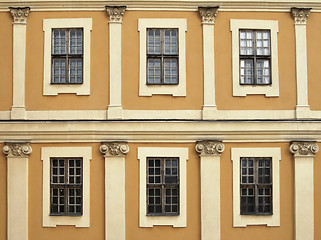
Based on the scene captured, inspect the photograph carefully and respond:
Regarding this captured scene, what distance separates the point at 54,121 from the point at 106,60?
256 cm

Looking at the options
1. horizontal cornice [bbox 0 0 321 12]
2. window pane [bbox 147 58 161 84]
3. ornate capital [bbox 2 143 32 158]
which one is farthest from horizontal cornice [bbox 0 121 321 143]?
horizontal cornice [bbox 0 0 321 12]

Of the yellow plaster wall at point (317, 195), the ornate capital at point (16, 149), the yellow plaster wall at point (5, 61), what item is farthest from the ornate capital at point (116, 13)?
the yellow plaster wall at point (317, 195)

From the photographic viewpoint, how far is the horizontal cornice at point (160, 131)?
46.4 ft

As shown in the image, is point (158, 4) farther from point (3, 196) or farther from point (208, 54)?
point (3, 196)

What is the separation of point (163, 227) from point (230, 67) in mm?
5558

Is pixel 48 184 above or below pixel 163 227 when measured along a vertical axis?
above

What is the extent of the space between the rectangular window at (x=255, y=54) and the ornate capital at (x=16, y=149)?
723cm

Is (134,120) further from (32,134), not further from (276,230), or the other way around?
(276,230)

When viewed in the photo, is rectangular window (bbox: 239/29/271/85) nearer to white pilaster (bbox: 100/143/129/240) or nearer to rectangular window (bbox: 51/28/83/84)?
white pilaster (bbox: 100/143/129/240)

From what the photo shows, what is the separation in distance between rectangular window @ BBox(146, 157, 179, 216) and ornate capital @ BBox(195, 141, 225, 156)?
0.84 metres

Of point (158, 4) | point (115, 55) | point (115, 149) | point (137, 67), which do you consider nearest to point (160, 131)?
point (115, 149)

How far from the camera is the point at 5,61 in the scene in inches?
570

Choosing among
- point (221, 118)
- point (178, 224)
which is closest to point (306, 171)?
point (221, 118)

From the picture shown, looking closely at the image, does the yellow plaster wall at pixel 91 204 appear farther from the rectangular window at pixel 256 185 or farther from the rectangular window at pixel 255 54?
the rectangular window at pixel 255 54
